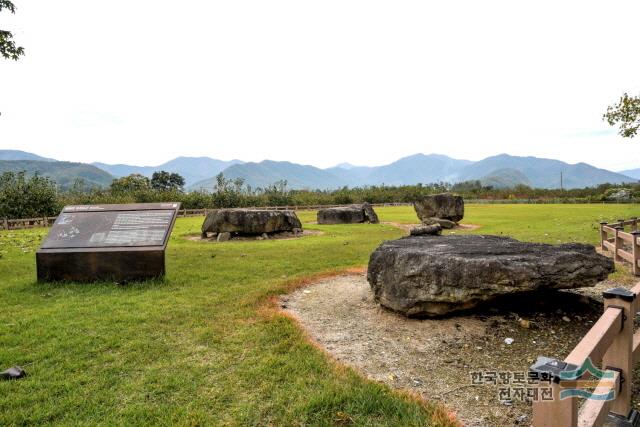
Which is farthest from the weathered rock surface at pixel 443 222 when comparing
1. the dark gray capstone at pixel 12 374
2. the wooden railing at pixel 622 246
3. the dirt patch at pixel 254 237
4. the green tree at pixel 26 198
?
the green tree at pixel 26 198

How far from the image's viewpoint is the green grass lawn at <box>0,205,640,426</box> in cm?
367

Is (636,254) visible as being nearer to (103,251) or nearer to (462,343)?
(462,343)

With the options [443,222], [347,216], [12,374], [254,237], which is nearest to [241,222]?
[254,237]

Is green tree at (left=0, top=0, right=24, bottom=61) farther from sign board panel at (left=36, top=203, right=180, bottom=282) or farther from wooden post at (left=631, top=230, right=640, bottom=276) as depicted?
wooden post at (left=631, top=230, right=640, bottom=276)

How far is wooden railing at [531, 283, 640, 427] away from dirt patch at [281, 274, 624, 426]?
773 mm

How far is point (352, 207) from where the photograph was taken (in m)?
27.6

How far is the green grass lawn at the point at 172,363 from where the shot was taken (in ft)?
12.1

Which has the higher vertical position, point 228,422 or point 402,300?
point 402,300

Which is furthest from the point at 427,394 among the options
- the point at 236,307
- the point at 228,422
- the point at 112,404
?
the point at 236,307

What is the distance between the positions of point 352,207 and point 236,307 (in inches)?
827

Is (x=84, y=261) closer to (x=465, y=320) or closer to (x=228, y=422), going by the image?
(x=228, y=422)

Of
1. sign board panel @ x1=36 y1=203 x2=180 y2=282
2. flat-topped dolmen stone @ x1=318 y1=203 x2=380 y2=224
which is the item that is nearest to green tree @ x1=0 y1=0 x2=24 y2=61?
sign board panel @ x1=36 y1=203 x2=180 y2=282

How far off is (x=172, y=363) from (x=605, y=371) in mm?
4447

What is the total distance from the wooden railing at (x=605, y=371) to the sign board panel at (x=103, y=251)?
8098mm
